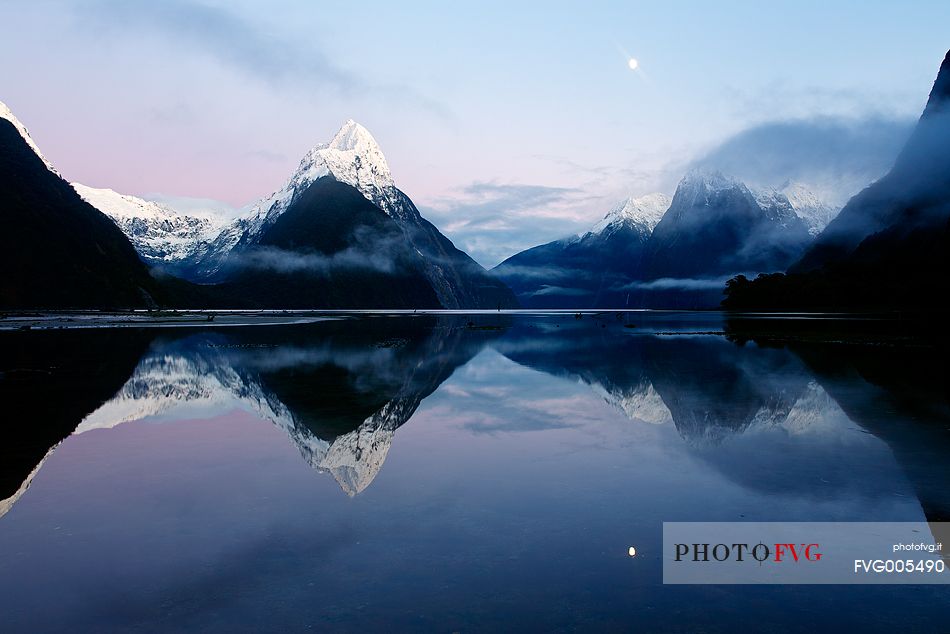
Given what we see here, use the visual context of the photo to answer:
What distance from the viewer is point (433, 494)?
1697 centimetres

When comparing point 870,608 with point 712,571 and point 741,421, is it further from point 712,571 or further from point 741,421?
point 741,421

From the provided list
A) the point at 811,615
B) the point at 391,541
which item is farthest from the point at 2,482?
the point at 811,615

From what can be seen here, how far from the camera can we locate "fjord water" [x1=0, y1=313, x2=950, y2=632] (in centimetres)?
1037

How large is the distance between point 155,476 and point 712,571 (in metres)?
15.8

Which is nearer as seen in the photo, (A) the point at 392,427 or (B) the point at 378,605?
(B) the point at 378,605

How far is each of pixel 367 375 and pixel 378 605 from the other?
112 ft

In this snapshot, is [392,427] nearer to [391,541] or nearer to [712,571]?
[391,541]

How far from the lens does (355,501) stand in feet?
53.5

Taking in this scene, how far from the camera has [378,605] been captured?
10383mm

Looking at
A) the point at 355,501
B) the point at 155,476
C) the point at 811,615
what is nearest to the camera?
the point at 811,615

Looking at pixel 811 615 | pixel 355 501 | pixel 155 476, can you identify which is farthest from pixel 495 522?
pixel 155 476

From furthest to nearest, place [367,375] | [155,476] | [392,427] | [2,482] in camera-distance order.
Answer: [367,375]
[392,427]
[155,476]
[2,482]

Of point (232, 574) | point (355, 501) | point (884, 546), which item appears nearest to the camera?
point (232, 574)

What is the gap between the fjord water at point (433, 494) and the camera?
10.4m
